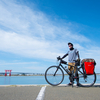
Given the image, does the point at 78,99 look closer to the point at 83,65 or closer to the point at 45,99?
the point at 45,99

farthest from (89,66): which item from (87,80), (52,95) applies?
(52,95)

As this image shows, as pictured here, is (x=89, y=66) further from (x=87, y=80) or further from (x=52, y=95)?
(x=52, y=95)

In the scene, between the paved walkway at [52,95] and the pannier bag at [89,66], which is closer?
the paved walkway at [52,95]

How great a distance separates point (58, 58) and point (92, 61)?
4.44 ft

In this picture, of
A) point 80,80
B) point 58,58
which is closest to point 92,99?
point 80,80

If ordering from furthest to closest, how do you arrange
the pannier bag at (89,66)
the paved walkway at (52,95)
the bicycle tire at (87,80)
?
the bicycle tire at (87,80), the pannier bag at (89,66), the paved walkway at (52,95)

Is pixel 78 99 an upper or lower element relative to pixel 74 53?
lower

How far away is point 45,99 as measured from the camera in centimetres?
255

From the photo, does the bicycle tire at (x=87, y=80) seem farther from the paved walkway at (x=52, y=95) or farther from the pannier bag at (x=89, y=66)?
the paved walkway at (x=52, y=95)

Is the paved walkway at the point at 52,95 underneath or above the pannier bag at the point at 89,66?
underneath

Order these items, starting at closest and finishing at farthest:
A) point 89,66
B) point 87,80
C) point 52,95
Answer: point 52,95 → point 89,66 → point 87,80

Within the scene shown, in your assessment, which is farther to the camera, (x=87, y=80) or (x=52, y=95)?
(x=87, y=80)

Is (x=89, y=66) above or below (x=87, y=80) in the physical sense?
above

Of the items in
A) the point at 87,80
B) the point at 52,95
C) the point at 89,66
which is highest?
the point at 89,66
